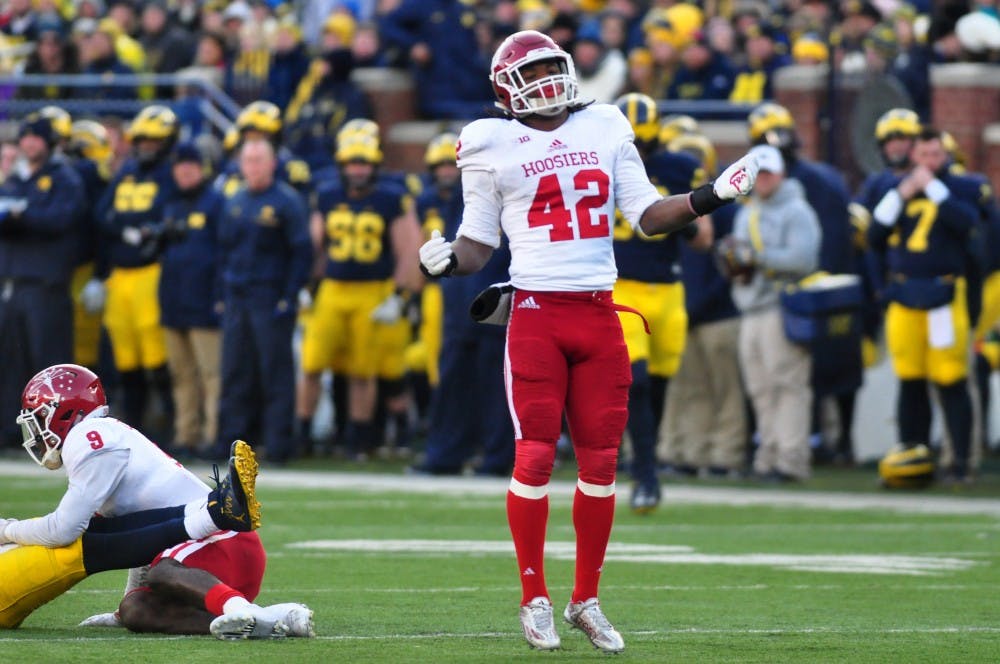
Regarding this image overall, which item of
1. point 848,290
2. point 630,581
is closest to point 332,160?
point 848,290

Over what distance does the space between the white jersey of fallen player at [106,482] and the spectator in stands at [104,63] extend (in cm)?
Answer: 1294

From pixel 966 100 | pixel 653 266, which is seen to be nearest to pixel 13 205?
pixel 653 266

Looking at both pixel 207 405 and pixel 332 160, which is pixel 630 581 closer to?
pixel 207 405

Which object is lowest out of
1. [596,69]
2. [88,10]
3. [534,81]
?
[534,81]

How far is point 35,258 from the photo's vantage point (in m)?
15.5

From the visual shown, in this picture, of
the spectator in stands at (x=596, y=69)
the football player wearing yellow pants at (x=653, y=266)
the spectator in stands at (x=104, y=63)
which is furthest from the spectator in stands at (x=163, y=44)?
the football player wearing yellow pants at (x=653, y=266)

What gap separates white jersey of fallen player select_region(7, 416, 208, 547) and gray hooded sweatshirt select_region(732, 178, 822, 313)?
6.96 m

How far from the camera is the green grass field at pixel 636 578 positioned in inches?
264

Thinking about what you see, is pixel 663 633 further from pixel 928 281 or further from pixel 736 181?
pixel 928 281

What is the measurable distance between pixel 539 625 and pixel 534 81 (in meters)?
1.72

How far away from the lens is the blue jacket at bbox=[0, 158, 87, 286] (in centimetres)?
1515

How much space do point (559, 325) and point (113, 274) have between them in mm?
9359

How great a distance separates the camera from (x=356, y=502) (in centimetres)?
1231

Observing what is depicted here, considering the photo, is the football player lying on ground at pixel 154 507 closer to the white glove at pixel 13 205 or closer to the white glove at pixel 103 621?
the white glove at pixel 103 621
